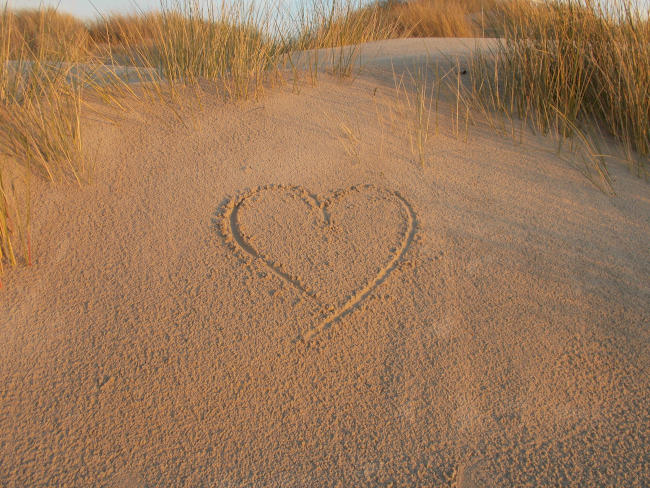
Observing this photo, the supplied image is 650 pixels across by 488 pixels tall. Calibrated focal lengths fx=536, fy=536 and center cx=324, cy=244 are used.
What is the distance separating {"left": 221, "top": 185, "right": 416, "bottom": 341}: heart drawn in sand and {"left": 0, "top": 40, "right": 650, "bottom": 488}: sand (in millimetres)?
11

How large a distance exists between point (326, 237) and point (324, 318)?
53cm

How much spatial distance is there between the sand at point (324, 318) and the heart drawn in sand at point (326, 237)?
0.01m

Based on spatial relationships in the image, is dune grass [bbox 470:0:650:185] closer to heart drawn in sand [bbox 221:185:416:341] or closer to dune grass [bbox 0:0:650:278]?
dune grass [bbox 0:0:650:278]

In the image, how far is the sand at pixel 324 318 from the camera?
1.73 metres

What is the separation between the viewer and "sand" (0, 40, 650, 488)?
1731mm

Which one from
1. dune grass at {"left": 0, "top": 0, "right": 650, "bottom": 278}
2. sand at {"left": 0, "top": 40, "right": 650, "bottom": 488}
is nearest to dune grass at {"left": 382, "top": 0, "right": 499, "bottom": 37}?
dune grass at {"left": 0, "top": 0, "right": 650, "bottom": 278}

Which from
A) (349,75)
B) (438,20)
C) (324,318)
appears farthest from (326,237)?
(438,20)

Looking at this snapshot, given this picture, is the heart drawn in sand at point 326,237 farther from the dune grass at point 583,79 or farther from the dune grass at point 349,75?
the dune grass at point 583,79

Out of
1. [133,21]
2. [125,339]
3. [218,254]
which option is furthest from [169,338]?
[133,21]

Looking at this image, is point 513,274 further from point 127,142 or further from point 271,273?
point 127,142

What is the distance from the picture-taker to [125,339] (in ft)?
6.79

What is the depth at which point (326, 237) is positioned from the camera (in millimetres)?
2596

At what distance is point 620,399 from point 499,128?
1.98 metres

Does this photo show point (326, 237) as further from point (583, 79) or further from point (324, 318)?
point (583, 79)
